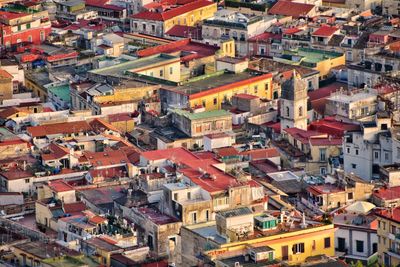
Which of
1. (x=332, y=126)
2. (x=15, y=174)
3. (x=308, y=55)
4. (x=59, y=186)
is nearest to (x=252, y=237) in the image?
(x=59, y=186)

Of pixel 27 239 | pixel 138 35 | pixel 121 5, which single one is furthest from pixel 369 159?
pixel 121 5

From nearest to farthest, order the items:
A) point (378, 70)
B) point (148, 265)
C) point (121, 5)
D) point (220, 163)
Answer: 1. point (148, 265)
2. point (220, 163)
3. point (378, 70)
4. point (121, 5)

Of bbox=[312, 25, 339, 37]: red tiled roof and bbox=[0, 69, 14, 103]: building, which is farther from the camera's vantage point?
bbox=[312, 25, 339, 37]: red tiled roof

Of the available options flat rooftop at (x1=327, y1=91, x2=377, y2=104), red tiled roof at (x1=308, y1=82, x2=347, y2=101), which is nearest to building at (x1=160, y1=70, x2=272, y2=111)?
red tiled roof at (x1=308, y1=82, x2=347, y2=101)

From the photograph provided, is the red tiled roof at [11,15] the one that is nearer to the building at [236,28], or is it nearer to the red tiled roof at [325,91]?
the building at [236,28]

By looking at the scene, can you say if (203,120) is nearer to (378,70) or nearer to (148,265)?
(378,70)

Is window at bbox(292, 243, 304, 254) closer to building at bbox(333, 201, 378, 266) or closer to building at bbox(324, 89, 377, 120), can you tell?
building at bbox(333, 201, 378, 266)

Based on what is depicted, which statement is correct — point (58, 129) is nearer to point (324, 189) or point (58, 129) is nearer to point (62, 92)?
point (62, 92)
